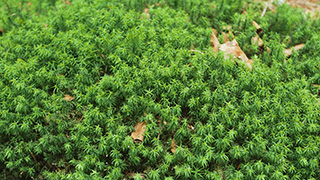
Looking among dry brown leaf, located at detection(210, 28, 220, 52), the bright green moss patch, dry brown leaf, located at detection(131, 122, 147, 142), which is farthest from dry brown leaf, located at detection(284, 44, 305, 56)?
dry brown leaf, located at detection(131, 122, 147, 142)

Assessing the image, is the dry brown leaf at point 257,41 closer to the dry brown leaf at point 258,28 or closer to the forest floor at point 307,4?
the dry brown leaf at point 258,28

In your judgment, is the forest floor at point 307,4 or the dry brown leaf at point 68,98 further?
the forest floor at point 307,4

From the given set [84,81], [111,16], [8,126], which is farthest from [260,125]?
[8,126]

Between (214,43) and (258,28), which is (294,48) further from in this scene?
(214,43)

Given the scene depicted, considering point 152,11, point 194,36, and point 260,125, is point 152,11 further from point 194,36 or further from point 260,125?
point 260,125

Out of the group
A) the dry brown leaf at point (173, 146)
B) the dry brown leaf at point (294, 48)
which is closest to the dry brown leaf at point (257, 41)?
the dry brown leaf at point (294, 48)

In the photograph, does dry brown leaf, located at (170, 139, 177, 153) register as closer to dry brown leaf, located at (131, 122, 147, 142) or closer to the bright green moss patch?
the bright green moss patch

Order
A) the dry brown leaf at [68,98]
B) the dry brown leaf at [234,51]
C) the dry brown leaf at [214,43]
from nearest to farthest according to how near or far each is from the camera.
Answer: the dry brown leaf at [68,98] → the dry brown leaf at [234,51] → the dry brown leaf at [214,43]
